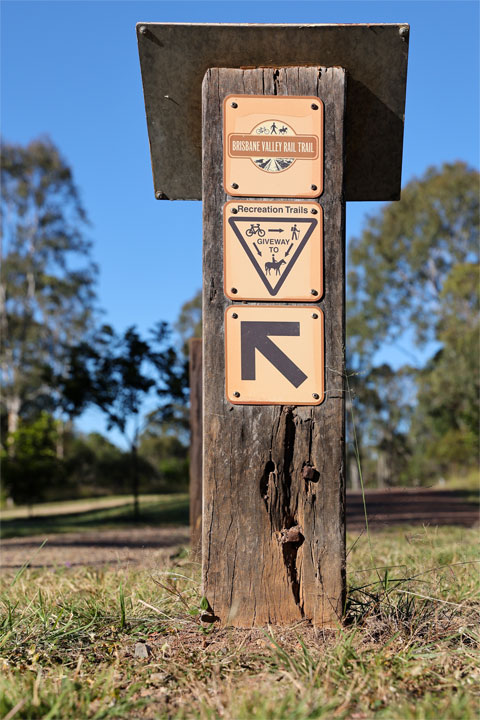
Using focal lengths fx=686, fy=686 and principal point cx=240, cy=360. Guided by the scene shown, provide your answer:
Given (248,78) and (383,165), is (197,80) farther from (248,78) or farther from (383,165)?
(383,165)

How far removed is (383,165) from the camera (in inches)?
132

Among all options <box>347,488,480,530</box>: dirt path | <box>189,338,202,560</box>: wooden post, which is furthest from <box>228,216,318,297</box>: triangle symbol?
<box>347,488,480,530</box>: dirt path

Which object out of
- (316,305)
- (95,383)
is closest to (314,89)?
(316,305)

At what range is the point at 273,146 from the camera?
284cm

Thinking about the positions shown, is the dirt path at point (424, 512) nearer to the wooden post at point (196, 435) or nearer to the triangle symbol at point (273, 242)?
the wooden post at point (196, 435)

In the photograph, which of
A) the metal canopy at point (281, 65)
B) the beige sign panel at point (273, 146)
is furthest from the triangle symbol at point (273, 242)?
the metal canopy at point (281, 65)

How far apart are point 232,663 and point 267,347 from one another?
1.16 m

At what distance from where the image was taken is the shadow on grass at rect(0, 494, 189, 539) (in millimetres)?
11587

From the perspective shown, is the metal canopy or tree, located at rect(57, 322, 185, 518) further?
tree, located at rect(57, 322, 185, 518)

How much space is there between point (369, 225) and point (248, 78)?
25.6 m

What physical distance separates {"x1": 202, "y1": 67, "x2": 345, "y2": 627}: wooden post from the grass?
0.42 ft

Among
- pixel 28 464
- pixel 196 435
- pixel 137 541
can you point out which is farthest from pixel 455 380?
pixel 196 435

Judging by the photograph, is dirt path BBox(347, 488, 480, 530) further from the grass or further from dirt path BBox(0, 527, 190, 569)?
the grass

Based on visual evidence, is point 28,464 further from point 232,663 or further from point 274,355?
point 232,663
